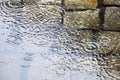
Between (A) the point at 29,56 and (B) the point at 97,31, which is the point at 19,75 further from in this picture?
(B) the point at 97,31

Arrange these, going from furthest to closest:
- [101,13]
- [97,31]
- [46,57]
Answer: [101,13], [97,31], [46,57]

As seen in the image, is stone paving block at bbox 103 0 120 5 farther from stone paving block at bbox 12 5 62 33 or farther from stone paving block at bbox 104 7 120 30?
stone paving block at bbox 12 5 62 33

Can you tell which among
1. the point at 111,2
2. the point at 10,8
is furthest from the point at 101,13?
the point at 10,8

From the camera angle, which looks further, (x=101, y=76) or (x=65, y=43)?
(x=65, y=43)

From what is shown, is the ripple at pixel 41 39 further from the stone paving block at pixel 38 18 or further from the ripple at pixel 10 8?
the ripple at pixel 10 8

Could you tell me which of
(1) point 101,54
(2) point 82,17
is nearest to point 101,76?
(1) point 101,54

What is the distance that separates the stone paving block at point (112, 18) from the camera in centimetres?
234

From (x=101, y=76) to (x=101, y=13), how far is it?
0.68 meters

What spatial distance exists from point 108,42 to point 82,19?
1.05 ft

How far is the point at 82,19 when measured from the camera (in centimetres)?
241

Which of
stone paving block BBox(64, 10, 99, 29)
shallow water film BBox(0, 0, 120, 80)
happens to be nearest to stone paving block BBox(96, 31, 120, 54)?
shallow water film BBox(0, 0, 120, 80)

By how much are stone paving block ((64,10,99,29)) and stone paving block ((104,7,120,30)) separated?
7 cm

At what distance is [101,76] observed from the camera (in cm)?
194

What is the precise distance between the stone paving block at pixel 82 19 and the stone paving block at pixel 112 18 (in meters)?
0.07
